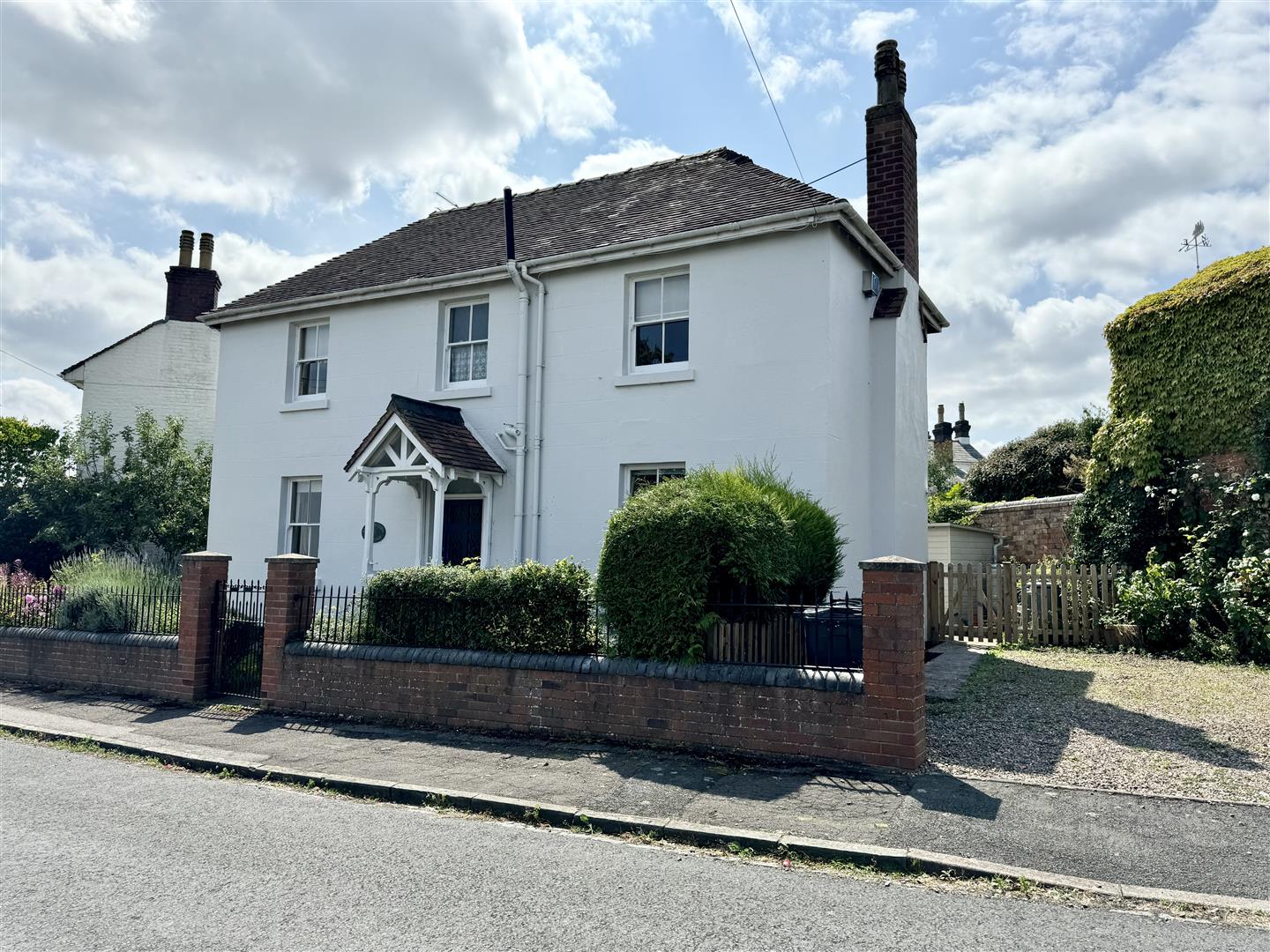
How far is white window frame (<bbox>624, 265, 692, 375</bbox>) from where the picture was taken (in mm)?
13098

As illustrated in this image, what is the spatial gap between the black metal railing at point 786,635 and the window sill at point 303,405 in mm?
10661

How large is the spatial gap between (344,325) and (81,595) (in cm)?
636

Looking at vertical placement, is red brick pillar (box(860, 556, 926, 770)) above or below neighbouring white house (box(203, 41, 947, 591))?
below

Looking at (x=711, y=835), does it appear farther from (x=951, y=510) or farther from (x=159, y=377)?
(x=159, y=377)

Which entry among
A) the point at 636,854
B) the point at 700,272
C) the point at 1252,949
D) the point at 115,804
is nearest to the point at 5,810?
the point at 115,804

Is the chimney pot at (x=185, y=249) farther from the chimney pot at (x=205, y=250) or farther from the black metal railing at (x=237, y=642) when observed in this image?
the black metal railing at (x=237, y=642)

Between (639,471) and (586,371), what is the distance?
1.80 m

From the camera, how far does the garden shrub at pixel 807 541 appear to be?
30.0 ft

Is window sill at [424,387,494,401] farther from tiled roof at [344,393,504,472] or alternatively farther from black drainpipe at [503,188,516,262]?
black drainpipe at [503,188,516,262]

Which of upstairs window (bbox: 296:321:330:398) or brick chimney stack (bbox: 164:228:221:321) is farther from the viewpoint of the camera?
brick chimney stack (bbox: 164:228:221:321)

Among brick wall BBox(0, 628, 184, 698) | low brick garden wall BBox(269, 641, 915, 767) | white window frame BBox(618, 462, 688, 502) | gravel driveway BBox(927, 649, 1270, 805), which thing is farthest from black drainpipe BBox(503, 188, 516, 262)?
gravel driveway BBox(927, 649, 1270, 805)

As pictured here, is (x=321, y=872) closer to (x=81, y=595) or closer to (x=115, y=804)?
(x=115, y=804)

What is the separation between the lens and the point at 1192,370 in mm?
14812

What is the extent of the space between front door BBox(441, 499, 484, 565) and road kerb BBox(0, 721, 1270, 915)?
6509 millimetres
